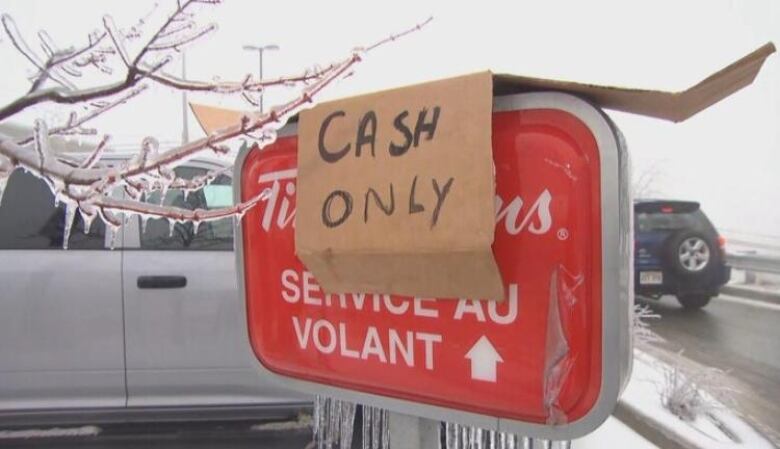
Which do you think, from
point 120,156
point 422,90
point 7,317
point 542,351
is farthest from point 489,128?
point 7,317

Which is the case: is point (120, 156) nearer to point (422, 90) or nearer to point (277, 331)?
point (277, 331)

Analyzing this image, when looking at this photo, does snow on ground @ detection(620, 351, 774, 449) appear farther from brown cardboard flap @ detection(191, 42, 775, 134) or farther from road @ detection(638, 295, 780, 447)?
brown cardboard flap @ detection(191, 42, 775, 134)

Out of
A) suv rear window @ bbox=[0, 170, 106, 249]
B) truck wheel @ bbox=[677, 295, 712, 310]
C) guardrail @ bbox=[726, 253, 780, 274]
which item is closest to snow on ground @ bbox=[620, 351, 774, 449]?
suv rear window @ bbox=[0, 170, 106, 249]

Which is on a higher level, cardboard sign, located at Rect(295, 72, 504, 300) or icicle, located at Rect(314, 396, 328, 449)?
cardboard sign, located at Rect(295, 72, 504, 300)

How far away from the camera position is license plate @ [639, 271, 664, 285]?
314 inches

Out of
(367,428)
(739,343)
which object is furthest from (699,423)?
(739,343)

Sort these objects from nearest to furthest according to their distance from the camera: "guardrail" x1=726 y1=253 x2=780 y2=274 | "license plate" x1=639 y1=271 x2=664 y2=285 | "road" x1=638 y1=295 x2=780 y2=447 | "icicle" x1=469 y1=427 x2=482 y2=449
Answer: "icicle" x1=469 y1=427 x2=482 y2=449
"road" x1=638 y1=295 x2=780 y2=447
"license plate" x1=639 y1=271 x2=664 y2=285
"guardrail" x1=726 y1=253 x2=780 y2=274

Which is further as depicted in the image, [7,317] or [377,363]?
[7,317]

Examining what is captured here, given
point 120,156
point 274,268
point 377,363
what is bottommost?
point 377,363

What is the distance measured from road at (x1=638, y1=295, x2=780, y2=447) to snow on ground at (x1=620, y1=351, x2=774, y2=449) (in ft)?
0.83

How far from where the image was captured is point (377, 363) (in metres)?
1.08

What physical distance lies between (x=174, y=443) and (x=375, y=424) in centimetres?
158

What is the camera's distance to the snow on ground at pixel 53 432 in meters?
3.03

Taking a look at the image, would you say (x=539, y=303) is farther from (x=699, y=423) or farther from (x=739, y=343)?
(x=739, y=343)
